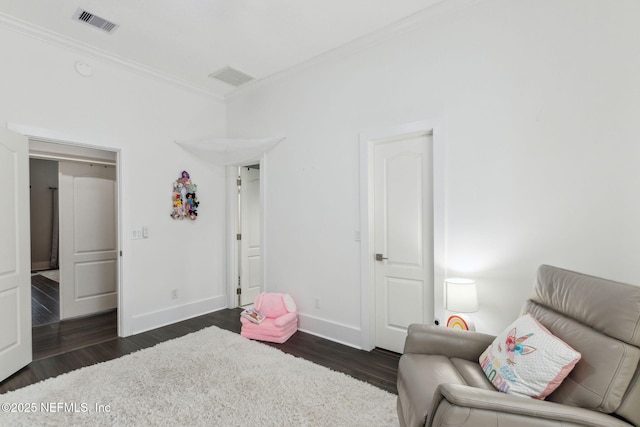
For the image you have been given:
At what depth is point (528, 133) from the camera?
2.26 metres

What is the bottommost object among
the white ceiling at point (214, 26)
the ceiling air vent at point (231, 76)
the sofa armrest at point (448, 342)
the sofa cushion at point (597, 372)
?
the sofa armrest at point (448, 342)

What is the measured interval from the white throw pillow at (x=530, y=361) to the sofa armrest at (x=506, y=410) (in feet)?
0.60

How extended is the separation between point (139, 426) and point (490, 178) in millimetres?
2863

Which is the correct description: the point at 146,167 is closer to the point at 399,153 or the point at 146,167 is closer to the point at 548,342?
the point at 399,153

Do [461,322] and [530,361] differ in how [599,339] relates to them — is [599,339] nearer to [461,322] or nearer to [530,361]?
[530,361]

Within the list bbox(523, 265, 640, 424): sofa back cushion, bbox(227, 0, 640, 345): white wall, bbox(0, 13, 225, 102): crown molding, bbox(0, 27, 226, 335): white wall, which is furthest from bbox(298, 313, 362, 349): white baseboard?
bbox(0, 13, 225, 102): crown molding

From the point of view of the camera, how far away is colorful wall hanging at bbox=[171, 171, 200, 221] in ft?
12.9

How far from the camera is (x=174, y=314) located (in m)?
3.92

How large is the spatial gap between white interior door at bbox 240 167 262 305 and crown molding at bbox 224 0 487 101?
4.48 feet

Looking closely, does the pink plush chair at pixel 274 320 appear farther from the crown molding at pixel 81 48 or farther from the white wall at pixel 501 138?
the crown molding at pixel 81 48

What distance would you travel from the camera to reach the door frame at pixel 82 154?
2.91m

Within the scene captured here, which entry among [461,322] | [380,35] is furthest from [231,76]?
[461,322]

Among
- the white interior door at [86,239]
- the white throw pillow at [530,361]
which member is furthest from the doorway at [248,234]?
the white throw pillow at [530,361]

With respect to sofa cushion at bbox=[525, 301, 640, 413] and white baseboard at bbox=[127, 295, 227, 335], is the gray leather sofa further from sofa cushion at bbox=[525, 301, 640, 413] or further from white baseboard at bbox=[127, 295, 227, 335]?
white baseboard at bbox=[127, 295, 227, 335]
